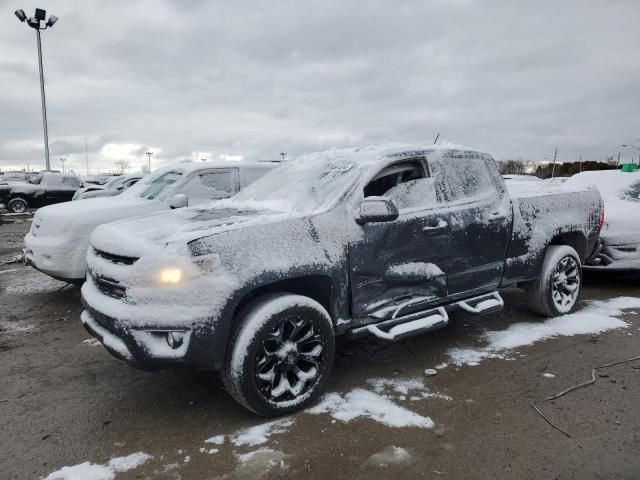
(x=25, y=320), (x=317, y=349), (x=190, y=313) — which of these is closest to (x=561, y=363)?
(x=317, y=349)

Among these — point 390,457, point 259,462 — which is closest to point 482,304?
point 390,457

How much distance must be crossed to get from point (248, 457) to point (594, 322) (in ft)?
13.1

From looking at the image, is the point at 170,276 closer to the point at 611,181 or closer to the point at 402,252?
the point at 402,252

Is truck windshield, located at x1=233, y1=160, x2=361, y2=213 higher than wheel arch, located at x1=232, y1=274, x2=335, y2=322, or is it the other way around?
truck windshield, located at x1=233, y1=160, x2=361, y2=213

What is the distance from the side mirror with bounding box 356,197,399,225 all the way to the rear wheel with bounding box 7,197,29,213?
2006 cm

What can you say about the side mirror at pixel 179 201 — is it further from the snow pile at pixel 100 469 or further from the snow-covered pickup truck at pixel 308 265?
the snow pile at pixel 100 469

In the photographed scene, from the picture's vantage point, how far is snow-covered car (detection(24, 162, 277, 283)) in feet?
19.1

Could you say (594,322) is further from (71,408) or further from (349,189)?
(71,408)

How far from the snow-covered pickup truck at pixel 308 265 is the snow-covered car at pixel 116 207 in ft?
7.64

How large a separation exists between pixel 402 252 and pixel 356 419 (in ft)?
4.17

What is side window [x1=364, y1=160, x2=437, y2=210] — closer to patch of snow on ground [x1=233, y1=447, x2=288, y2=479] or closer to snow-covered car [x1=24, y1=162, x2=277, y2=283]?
patch of snow on ground [x1=233, y1=447, x2=288, y2=479]

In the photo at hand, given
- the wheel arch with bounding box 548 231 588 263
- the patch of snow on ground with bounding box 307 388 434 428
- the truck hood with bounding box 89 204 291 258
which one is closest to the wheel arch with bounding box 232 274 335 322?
the truck hood with bounding box 89 204 291 258

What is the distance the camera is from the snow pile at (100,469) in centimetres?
264

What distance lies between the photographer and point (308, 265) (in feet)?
10.7
